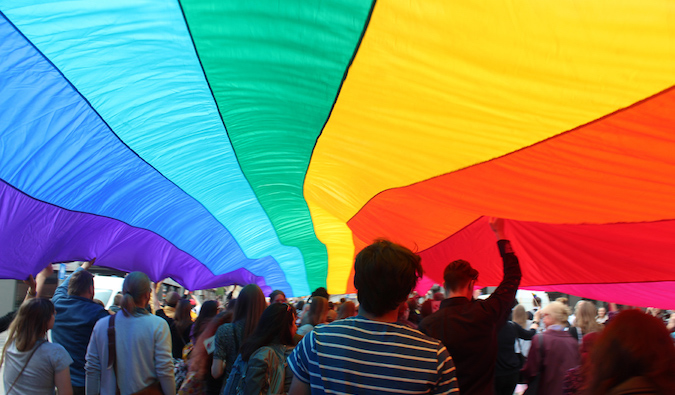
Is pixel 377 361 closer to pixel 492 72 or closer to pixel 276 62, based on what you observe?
pixel 492 72

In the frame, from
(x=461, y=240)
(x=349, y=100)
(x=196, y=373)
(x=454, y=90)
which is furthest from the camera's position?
(x=461, y=240)

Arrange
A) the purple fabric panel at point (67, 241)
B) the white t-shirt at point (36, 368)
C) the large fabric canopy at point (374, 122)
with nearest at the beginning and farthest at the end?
the large fabric canopy at point (374, 122), the white t-shirt at point (36, 368), the purple fabric panel at point (67, 241)

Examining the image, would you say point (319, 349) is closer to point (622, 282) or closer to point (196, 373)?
point (196, 373)

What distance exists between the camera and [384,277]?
1.84 metres

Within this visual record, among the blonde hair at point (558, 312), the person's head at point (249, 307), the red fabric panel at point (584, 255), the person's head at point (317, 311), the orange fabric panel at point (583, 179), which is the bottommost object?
the person's head at point (317, 311)

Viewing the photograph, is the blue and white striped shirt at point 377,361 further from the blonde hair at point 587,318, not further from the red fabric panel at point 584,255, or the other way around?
the blonde hair at point 587,318

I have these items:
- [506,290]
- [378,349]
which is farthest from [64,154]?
[378,349]

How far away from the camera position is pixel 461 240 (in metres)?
5.79

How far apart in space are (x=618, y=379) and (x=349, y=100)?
2.24 m

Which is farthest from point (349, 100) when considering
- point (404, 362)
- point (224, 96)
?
point (404, 362)

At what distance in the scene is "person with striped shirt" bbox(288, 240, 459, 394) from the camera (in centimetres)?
174

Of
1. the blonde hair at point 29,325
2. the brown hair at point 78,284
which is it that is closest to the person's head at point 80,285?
the brown hair at point 78,284

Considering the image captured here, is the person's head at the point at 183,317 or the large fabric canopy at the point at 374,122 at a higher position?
the large fabric canopy at the point at 374,122

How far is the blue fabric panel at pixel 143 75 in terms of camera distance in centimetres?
315
